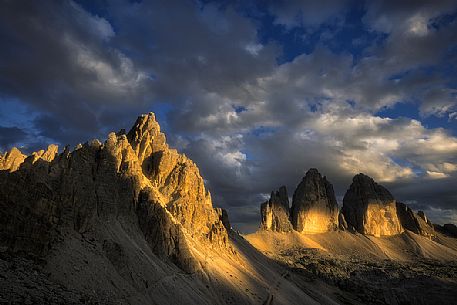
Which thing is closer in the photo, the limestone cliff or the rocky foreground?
the rocky foreground

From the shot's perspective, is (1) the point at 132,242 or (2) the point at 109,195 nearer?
(1) the point at 132,242

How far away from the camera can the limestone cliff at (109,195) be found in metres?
34.3

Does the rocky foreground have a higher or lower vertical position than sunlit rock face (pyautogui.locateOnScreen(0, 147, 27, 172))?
lower

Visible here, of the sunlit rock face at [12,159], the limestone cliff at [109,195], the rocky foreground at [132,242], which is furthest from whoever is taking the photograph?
the sunlit rock face at [12,159]

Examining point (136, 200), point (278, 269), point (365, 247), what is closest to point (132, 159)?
point (136, 200)

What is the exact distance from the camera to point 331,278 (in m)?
122

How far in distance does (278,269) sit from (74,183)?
78.4m

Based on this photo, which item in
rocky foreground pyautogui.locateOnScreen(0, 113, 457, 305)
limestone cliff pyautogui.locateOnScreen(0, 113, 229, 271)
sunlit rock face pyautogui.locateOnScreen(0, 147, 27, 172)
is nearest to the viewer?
rocky foreground pyautogui.locateOnScreen(0, 113, 457, 305)

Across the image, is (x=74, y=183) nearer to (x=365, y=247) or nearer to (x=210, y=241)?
(x=210, y=241)

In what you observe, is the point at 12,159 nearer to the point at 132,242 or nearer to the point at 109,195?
the point at 109,195

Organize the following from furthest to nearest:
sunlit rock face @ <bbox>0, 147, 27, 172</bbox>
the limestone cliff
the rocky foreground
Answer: sunlit rock face @ <bbox>0, 147, 27, 172</bbox>
the limestone cliff
the rocky foreground

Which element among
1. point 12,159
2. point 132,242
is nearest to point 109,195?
point 132,242

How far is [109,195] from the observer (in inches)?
2050

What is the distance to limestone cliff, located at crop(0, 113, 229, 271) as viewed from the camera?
34281 millimetres
